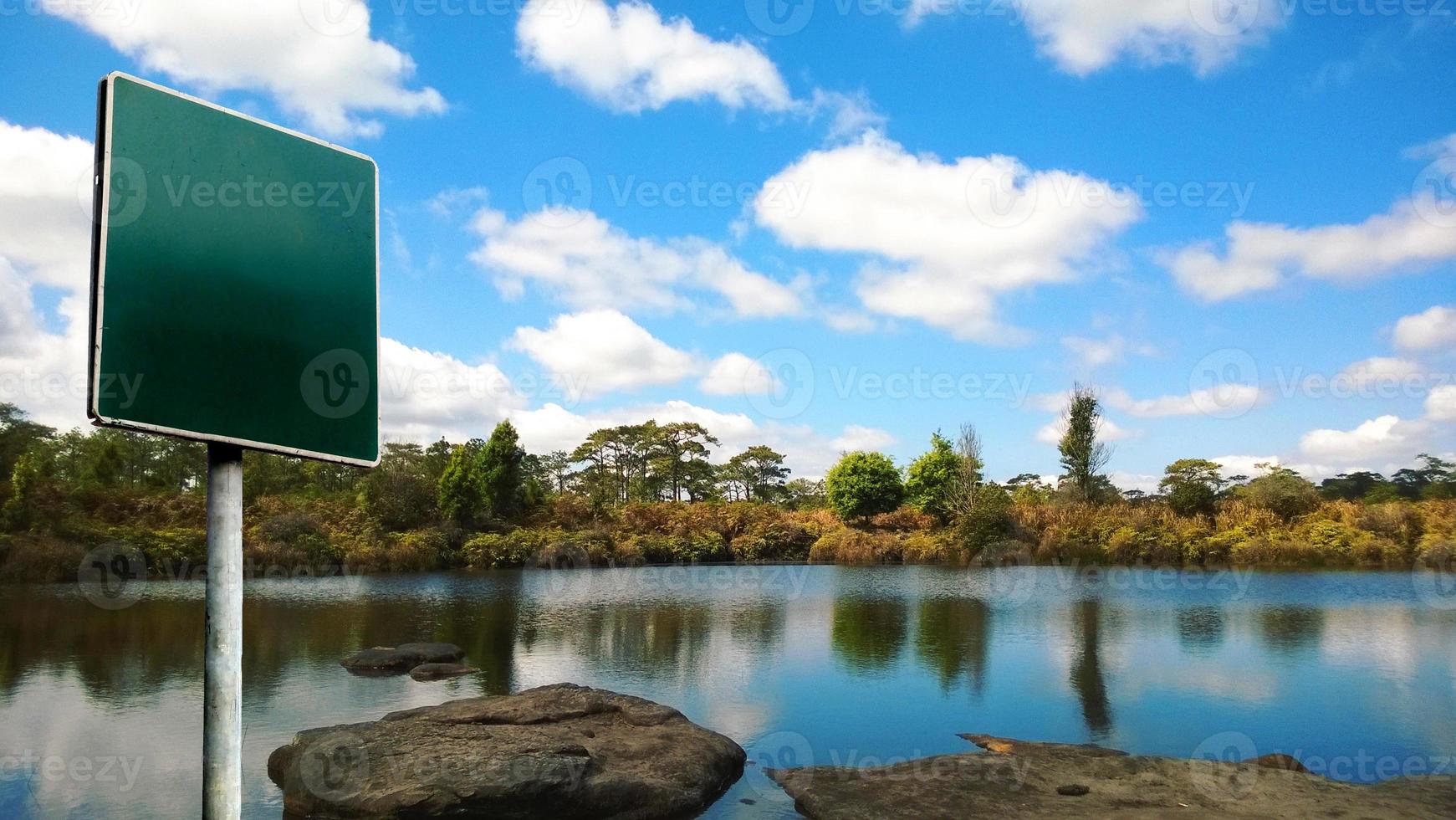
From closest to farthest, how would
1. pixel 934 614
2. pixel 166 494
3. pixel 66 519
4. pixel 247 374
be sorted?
pixel 247 374, pixel 934 614, pixel 66 519, pixel 166 494

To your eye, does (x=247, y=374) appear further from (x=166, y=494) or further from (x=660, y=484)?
(x=660, y=484)

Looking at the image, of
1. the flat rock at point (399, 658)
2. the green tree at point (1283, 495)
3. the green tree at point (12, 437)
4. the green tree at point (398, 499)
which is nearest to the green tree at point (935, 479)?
the green tree at point (1283, 495)

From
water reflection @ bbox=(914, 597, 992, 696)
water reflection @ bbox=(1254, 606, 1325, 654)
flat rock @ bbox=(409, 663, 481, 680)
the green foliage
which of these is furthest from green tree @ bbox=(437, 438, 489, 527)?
water reflection @ bbox=(1254, 606, 1325, 654)

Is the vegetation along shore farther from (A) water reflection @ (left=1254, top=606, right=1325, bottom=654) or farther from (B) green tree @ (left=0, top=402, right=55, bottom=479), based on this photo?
(A) water reflection @ (left=1254, top=606, right=1325, bottom=654)

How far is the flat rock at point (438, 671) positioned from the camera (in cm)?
1250

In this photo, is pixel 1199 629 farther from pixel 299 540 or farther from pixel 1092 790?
pixel 299 540

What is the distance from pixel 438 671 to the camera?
1273 cm

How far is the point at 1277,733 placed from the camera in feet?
32.2

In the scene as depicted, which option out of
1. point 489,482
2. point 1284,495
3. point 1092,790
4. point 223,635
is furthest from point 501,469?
point 223,635

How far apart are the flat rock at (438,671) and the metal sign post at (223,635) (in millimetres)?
11482

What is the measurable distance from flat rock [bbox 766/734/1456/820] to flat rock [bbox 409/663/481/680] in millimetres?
6032

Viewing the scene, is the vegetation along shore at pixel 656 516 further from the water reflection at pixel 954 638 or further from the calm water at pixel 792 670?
the water reflection at pixel 954 638

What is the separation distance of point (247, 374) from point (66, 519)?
3245 cm

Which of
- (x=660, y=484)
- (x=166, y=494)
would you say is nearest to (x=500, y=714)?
(x=166, y=494)
